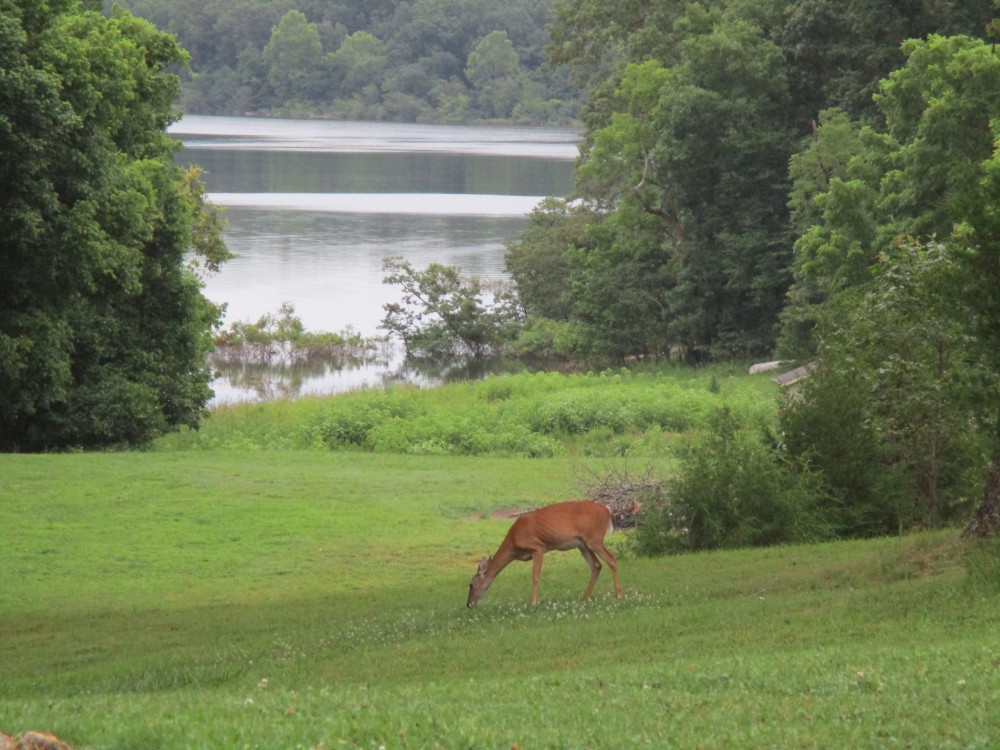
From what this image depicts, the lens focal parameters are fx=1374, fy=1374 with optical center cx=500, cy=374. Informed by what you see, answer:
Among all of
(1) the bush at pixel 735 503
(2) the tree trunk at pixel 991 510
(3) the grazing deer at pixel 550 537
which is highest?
(2) the tree trunk at pixel 991 510

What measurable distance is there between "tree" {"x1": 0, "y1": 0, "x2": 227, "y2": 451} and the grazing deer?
41.7 feet

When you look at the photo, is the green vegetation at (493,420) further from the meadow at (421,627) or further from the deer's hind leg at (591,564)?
the deer's hind leg at (591,564)

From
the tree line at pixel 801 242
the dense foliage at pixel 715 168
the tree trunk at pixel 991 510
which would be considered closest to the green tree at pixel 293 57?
the tree line at pixel 801 242

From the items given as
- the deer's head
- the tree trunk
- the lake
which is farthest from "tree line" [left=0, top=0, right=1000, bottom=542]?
the lake

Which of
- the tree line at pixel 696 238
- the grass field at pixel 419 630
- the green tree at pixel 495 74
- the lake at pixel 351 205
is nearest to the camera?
→ the grass field at pixel 419 630

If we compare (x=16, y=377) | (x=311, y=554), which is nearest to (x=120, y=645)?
(x=311, y=554)

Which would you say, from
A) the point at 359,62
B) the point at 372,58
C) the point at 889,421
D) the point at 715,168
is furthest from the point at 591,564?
the point at 359,62

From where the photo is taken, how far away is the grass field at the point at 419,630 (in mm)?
8242

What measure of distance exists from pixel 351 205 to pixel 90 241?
253ft

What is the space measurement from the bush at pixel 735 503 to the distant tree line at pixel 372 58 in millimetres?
143428

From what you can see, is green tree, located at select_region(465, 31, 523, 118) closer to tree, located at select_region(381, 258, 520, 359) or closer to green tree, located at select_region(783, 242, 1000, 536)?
tree, located at select_region(381, 258, 520, 359)

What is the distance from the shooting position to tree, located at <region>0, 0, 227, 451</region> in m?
24.0

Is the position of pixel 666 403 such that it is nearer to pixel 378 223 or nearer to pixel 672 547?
pixel 672 547

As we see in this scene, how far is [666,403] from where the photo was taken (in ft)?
125
